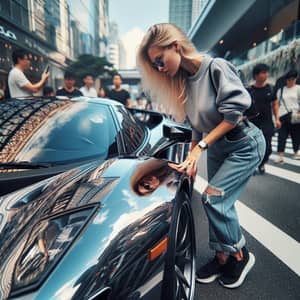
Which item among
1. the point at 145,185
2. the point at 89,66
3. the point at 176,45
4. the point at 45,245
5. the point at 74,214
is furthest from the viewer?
the point at 89,66

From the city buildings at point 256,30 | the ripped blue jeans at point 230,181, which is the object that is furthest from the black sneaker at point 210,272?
the city buildings at point 256,30

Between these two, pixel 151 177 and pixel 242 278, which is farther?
pixel 242 278

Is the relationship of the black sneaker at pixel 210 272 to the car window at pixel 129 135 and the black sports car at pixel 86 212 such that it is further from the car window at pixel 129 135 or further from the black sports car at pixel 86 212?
the car window at pixel 129 135

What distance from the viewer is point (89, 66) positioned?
3167 centimetres

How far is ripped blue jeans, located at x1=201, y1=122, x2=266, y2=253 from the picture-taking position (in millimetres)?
1511

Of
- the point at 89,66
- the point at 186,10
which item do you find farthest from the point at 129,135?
the point at 89,66

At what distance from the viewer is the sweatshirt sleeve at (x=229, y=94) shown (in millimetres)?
1299

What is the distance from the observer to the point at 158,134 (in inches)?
95.3

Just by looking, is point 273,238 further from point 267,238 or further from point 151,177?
point 151,177

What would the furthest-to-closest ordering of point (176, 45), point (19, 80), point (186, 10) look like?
point (186, 10) < point (19, 80) < point (176, 45)

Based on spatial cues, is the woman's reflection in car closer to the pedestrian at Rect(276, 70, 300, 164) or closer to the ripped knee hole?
the ripped knee hole

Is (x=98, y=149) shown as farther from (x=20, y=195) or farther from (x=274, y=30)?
(x=274, y=30)

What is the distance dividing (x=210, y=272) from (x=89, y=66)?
32738 millimetres

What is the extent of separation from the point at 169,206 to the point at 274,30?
2194 cm
